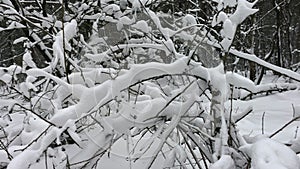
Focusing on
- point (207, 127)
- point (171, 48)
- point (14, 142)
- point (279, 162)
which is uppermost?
point (171, 48)

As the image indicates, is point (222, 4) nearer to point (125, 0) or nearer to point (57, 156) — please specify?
point (57, 156)

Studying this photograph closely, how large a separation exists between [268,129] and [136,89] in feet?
6.29

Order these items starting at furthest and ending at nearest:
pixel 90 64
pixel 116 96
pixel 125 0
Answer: pixel 125 0
pixel 90 64
pixel 116 96

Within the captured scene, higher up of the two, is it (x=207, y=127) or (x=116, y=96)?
(x=116, y=96)

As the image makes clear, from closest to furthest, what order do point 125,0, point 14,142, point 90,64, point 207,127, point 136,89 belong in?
point 207,127 → point 136,89 → point 14,142 → point 90,64 → point 125,0

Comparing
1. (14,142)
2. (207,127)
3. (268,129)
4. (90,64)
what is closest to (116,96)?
(207,127)

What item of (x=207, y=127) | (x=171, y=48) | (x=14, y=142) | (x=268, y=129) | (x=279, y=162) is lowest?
(x=268, y=129)

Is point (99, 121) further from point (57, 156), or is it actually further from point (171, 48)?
point (171, 48)

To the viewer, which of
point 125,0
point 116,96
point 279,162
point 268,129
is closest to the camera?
point 279,162

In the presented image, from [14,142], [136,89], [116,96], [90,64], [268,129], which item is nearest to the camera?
[116,96]

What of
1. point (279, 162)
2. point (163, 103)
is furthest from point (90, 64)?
point (279, 162)

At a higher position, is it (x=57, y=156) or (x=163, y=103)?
(x=163, y=103)

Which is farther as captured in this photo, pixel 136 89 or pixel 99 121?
pixel 136 89

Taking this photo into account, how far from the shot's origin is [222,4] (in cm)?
167
